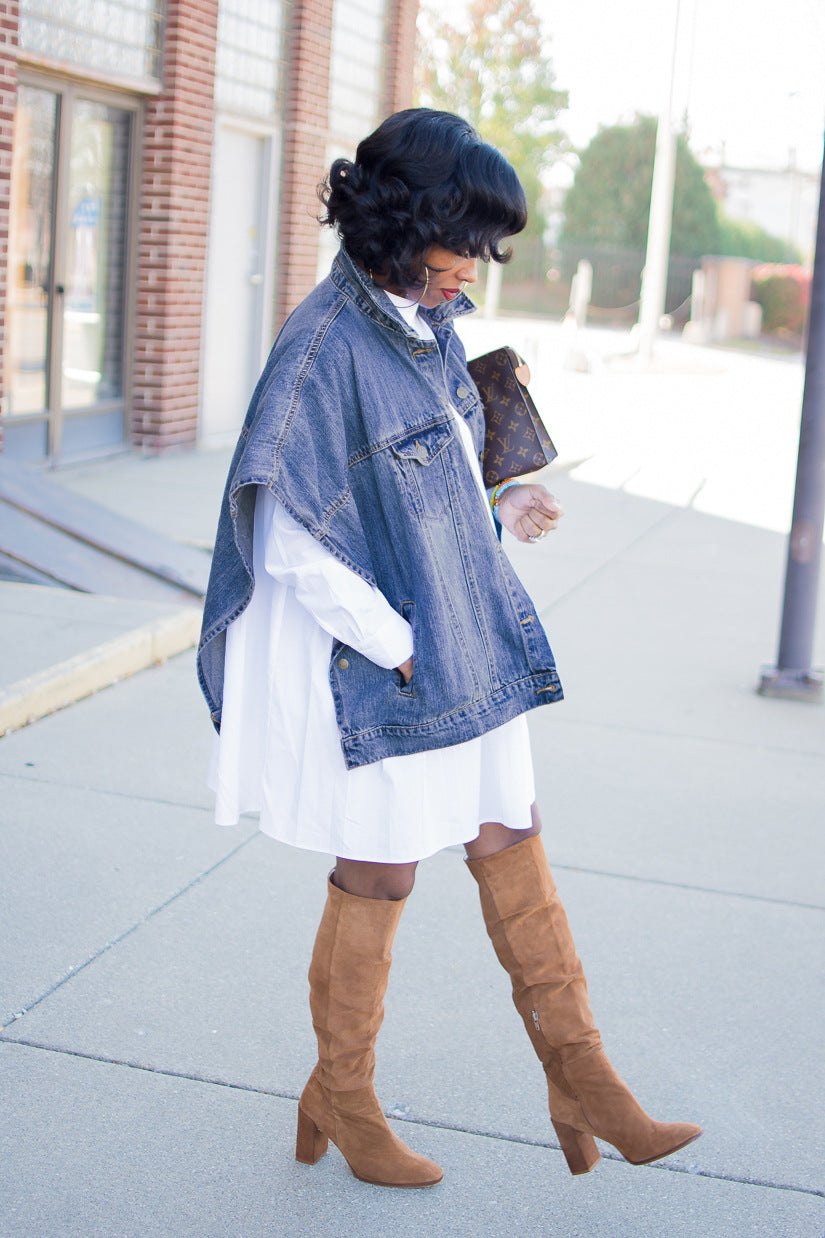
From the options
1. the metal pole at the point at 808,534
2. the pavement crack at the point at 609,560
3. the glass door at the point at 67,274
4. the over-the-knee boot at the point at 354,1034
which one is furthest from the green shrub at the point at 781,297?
the over-the-knee boot at the point at 354,1034

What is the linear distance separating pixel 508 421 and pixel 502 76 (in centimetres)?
4519

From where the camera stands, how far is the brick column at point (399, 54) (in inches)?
586

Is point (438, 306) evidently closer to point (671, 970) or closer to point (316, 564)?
point (316, 564)

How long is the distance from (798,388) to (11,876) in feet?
72.3

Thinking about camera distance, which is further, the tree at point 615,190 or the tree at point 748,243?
the tree at point 748,243

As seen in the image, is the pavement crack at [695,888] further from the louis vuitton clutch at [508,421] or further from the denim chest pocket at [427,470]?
the denim chest pocket at [427,470]

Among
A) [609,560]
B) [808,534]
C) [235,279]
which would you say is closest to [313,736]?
[808,534]

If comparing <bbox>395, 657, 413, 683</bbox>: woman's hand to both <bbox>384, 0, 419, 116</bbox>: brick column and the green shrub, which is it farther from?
the green shrub

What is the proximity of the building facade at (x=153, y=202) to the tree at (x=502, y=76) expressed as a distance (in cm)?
3203

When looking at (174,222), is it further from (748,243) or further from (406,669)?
(748,243)

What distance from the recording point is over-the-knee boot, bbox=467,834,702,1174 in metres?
2.50

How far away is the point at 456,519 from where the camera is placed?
240 cm

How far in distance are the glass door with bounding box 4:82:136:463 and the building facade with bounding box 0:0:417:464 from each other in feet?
0.05

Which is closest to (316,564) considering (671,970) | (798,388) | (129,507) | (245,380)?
(671,970)
